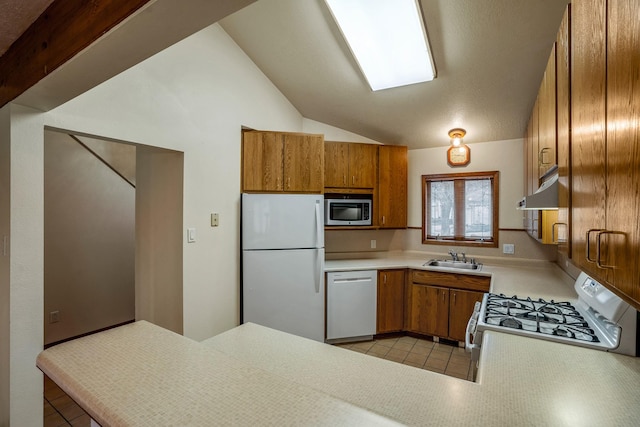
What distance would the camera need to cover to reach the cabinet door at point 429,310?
324 centimetres

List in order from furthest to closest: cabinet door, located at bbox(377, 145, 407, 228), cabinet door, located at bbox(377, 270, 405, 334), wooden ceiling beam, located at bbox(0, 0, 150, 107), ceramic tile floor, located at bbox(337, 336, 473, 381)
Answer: cabinet door, located at bbox(377, 145, 407, 228), cabinet door, located at bbox(377, 270, 405, 334), ceramic tile floor, located at bbox(337, 336, 473, 381), wooden ceiling beam, located at bbox(0, 0, 150, 107)

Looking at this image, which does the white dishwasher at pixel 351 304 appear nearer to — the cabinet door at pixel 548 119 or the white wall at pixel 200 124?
the white wall at pixel 200 124

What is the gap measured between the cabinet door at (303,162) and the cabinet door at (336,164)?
0.36m

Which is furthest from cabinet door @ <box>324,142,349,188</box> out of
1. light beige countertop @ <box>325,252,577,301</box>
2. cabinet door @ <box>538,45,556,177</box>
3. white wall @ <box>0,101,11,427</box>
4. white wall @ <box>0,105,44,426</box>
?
white wall @ <box>0,101,11,427</box>

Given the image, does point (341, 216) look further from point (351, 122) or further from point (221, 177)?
point (221, 177)

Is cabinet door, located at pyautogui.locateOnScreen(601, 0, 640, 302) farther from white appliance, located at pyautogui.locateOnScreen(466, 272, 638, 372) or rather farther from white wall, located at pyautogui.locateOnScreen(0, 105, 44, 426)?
white wall, located at pyautogui.locateOnScreen(0, 105, 44, 426)

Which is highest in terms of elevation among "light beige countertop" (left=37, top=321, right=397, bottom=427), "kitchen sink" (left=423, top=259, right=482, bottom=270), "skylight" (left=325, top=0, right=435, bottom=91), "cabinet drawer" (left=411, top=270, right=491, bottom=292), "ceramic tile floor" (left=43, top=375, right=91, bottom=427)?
"skylight" (left=325, top=0, right=435, bottom=91)

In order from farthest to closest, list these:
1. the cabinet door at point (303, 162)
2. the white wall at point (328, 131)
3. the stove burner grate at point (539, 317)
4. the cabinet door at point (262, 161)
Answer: the white wall at point (328, 131) < the cabinet door at point (303, 162) < the cabinet door at point (262, 161) < the stove burner grate at point (539, 317)

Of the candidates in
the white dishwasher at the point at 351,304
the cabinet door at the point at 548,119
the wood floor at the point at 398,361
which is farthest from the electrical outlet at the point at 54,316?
the cabinet door at the point at 548,119

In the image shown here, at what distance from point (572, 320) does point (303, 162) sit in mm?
2365

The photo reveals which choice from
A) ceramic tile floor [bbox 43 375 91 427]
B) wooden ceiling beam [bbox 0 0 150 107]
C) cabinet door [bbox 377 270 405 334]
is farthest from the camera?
cabinet door [bbox 377 270 405 334]

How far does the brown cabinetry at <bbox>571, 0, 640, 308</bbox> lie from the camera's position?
0.66 meters

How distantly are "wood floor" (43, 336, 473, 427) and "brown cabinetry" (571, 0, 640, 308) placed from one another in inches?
84.4

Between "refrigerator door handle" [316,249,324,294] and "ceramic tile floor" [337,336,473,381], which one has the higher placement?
"refrigerator door handle" [316,249,324,294]
